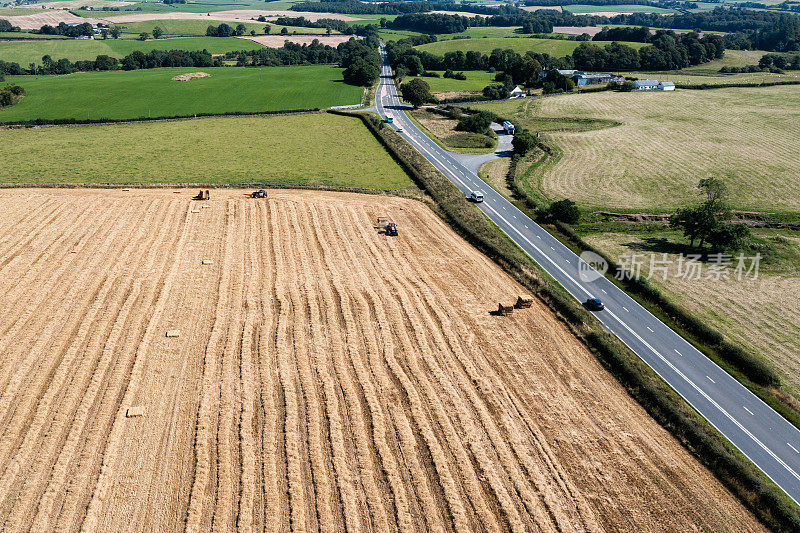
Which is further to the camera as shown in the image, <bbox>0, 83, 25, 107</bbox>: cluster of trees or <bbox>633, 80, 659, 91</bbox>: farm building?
<bbox>633, 80, 659, 91</bbox>: farm building

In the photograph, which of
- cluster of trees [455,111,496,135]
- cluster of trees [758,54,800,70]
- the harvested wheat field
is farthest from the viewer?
cluster of trees [758,54,800,70]

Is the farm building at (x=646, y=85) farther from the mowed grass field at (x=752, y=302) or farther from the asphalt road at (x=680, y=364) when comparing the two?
the asphalt road at (x=680, y=364)

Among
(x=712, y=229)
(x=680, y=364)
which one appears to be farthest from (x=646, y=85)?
(x=680, y=364)

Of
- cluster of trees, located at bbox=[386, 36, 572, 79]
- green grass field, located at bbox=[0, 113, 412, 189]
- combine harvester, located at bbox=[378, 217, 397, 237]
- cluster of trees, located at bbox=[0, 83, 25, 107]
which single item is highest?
cluster of trees, located at bbox=[386, 36, 572, 79]

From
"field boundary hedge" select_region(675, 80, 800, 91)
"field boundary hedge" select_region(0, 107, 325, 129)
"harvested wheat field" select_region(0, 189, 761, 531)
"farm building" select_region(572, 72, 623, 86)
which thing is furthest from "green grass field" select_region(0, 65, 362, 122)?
"field boundary hedge" select_region(675, 80, 800, 91)

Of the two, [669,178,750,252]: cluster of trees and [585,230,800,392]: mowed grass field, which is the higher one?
[669,178,750,252]: cluster of trees

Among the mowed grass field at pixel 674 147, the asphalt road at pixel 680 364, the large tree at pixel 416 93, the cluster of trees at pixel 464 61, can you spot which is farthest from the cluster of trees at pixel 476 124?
the cluster of trees at pixel 464 61

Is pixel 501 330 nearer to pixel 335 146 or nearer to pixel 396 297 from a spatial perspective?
pixel 396 297

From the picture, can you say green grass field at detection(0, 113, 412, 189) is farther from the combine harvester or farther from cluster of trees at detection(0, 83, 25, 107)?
cluster of trees at detection(0, 83, 25, 107)
